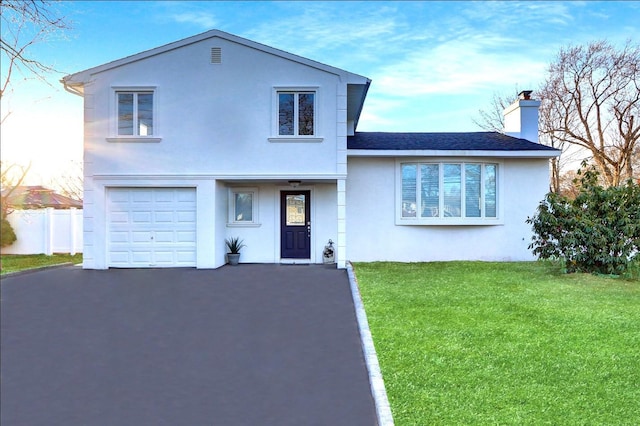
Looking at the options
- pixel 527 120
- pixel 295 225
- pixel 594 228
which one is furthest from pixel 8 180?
pixel 527 120

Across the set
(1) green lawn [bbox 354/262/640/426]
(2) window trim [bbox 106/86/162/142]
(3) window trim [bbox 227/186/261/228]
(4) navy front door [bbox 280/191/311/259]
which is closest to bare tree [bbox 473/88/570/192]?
(4) navy front door [bbox 280/191/311/259]

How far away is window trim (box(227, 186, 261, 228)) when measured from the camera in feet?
46.0

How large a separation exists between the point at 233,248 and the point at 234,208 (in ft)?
4.15

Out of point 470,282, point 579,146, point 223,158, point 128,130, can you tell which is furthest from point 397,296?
point 579,146

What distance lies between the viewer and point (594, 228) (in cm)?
1094

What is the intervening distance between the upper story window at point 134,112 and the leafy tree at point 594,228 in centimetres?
1098

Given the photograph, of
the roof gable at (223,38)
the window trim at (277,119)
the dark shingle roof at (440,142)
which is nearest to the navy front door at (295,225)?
the window trim at (277,119)

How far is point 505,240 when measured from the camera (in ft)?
46.5

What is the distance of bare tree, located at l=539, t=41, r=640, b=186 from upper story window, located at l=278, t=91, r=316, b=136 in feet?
72.3

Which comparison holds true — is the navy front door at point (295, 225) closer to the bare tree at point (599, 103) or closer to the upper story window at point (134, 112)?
the upper story window at point (134, 112)

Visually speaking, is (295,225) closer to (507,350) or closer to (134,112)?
(134,112)

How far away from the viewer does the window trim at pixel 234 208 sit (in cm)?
1403

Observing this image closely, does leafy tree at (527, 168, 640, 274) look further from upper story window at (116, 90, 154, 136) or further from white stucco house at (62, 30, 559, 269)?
upper story window at (116, 90, 154, 136)

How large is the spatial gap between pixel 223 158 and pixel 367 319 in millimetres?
7384
